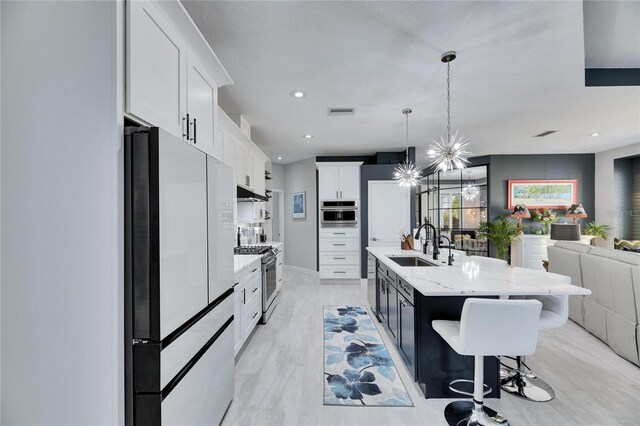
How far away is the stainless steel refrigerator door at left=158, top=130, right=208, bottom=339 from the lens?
1.16m

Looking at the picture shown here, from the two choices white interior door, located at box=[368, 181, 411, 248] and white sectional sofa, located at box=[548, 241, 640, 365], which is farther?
white interior door, located at box=[368, 181, 411, 248]

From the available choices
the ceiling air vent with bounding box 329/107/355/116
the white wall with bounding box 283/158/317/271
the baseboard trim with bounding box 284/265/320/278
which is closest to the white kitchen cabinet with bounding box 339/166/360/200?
the white wall with bounding box 283/158/317/271

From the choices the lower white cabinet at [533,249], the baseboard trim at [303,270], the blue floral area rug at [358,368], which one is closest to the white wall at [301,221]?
the baseboard trim at [303,270]

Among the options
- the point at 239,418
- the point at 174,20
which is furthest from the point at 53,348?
the point at 174,20

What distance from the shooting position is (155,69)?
51.4 inches

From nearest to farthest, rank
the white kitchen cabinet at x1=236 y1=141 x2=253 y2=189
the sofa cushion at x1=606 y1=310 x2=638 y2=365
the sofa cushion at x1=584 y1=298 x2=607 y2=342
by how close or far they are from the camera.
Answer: the sofa cushion at x1=606 y1=310 x2=638 y2=365 < the sofa cushion at x1=584 y1=298 x2=607 y2=342 < the white kitchen cabinet at x1=236 y1=141 x2=253 y2=189

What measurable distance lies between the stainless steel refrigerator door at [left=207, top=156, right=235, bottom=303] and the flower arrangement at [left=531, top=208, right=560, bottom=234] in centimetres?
723

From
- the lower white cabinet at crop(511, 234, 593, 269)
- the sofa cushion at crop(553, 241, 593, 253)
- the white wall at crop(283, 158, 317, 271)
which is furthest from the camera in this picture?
the white wall at crop(283, 158, 317, 271)

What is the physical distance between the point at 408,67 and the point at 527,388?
2882mm

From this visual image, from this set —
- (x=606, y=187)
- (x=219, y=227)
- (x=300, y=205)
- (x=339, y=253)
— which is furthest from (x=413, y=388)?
(x=606, y=187)

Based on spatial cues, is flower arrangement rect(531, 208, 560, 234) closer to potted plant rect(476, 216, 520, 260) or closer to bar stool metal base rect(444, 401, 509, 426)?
potted plant rect(476, 216, 520, 260)

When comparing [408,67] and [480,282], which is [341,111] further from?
[480,282]

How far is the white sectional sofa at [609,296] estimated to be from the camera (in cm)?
245

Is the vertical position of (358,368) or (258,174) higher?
(258,174)
